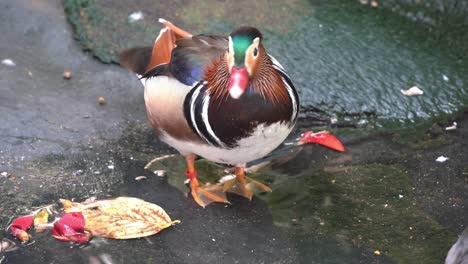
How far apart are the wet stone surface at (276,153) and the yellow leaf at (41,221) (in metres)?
0.07

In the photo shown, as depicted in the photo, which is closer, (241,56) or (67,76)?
(241,56)

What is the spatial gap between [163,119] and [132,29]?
1659 millimetres

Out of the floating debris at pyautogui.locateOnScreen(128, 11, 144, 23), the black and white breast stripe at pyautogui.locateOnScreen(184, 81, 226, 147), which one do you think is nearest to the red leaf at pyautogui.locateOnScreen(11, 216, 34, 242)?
the black and white breast stripe at pyautogui.locateOnScreen(184, 81, 226, 147)

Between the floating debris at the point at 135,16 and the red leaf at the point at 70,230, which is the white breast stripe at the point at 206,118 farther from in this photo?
the floating debris at the point at 135,16

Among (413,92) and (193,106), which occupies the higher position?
(193,106)

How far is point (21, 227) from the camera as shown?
3.28m

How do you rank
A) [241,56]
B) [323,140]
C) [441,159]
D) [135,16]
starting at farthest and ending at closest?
[135,16]
[323,140]
[441,159]
[241,56]

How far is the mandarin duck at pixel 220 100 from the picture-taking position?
3.17 m

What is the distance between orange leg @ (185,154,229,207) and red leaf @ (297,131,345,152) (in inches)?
27.4

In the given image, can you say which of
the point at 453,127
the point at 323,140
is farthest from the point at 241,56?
the point at 453,127

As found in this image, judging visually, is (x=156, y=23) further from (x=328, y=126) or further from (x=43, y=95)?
(x=328, y=126)

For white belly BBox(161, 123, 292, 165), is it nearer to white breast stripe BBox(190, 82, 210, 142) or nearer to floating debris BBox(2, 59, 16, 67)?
white breast stripe BBox(190, 82, 210, 142)

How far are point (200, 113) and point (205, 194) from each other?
0.59 metres

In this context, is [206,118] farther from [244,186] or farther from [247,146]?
[244,186]
